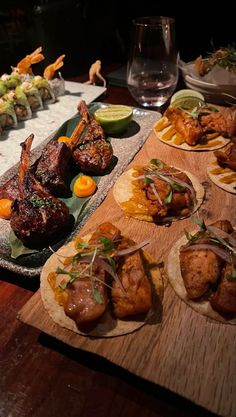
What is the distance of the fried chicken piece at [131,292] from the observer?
2.10 m

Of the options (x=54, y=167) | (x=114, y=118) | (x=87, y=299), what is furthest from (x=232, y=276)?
(x=114, y=118)

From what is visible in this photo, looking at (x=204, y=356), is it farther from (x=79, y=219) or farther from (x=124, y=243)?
(x=79, y=219)

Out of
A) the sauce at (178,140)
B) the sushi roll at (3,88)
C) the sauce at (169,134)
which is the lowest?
the sauce at (178,140)

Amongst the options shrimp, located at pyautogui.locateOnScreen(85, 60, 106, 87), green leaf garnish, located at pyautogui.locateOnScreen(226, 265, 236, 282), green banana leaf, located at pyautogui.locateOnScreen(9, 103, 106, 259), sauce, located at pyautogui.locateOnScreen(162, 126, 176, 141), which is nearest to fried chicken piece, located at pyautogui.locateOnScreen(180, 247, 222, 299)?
green leaf garnish, located at pyautogui.locateOnScreen(226, 265, 236, 282)

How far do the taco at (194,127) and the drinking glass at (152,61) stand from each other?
0.52 m

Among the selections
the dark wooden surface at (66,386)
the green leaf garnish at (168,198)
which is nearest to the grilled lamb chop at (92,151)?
the green leaf garnish at (168,198)

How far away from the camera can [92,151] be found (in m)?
3.54

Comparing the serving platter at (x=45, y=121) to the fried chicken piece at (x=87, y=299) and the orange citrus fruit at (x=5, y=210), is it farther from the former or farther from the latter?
the fried chicken piece at (x=87, y=299)

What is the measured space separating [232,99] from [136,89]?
1330mm

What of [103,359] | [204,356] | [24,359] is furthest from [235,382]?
[24,359]

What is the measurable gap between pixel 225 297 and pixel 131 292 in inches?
23.4

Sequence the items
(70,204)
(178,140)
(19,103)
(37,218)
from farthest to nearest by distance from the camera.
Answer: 1. (19,103)
2. (178,140)
3. (70,204)
4. (37,218)

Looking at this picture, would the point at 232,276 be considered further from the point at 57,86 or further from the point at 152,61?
the point at 57,86

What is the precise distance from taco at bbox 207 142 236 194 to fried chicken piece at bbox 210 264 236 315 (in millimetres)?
1323
